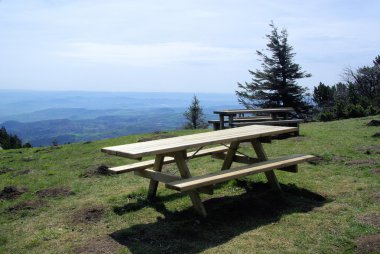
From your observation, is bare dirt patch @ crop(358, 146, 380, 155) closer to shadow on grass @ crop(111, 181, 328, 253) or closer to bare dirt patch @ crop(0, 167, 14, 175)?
shadow on grass @ crop(111, 181, 328, 253)

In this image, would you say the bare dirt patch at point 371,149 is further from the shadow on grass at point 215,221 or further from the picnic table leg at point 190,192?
the picnic table leg at point 190,192

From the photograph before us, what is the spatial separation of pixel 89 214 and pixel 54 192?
2.26 meters

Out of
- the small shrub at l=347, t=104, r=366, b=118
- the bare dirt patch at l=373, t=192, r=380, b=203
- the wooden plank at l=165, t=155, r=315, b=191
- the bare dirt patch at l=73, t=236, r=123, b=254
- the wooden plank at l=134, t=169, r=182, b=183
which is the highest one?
the small shrub at l=347, t=104, r=366, b=118

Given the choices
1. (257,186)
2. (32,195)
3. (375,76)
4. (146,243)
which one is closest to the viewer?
(146,243)

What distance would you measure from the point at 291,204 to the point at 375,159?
14.2 feet

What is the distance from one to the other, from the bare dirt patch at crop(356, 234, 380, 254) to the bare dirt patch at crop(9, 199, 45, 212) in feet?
19.6

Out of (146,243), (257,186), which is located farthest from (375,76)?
(146,243)

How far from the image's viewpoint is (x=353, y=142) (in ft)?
41.9

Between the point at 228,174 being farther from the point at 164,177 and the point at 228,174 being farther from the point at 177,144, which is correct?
the point at 164,177

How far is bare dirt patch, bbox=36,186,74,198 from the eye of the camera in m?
8.72

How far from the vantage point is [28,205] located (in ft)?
26.1

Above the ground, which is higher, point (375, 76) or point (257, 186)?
point (375, 76)

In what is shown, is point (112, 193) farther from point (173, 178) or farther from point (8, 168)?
point (8, 168)

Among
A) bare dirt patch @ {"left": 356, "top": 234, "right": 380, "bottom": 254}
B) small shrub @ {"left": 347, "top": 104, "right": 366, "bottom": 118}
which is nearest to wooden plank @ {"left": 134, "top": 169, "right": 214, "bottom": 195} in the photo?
bare dirt patch @ {"left": 356, "top": 234, "right": 380, "bottom": 254}
